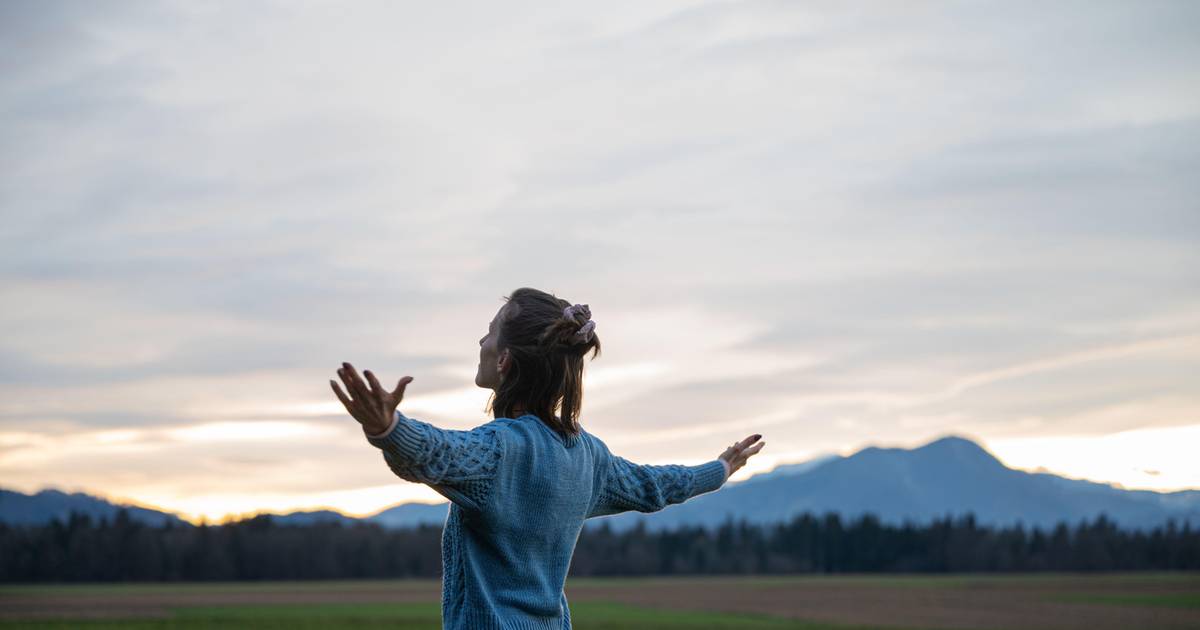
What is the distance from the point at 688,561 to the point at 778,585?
27.0 meters

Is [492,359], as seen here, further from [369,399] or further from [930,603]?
[930,603]

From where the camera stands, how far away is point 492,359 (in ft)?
11.6

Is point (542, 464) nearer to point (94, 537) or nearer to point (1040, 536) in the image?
point (94, 537)

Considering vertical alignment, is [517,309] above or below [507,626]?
above

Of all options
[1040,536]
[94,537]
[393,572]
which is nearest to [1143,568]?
[1040,536]

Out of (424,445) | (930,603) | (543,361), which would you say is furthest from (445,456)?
(930,603)

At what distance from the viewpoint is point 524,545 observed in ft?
11.3

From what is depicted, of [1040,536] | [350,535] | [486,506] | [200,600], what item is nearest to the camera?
[486,506]

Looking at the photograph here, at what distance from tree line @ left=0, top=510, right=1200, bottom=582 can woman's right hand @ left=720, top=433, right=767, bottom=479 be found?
350 feet

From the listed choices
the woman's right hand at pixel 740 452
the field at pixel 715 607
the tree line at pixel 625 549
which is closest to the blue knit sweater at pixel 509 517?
the woman's right hand at pixel 740 452

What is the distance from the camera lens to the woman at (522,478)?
3299mm

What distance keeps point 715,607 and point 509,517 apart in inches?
2544

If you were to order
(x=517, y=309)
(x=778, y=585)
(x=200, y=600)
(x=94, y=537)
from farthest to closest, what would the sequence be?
(x=94, y=537), (x=778, y=585), (x=200, y=600), (x=517, y=309)

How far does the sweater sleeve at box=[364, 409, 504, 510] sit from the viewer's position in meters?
2.95
